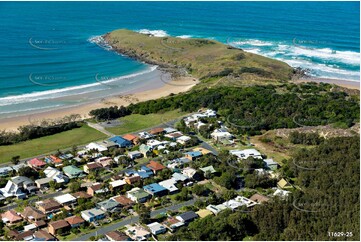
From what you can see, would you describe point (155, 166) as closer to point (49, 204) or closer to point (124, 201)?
point (124, 201)

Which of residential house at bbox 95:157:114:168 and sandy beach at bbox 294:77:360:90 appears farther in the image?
sandy beach at bbox 294:77:360:90

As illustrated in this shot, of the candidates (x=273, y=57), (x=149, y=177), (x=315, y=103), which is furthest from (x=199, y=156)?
(x=273, y=57)

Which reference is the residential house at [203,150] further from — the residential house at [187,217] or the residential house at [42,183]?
the residential house at [42,183]

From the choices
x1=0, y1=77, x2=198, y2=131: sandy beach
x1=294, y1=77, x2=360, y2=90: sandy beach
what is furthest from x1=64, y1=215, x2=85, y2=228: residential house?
x1=294, y1=77, x2=360, y2=90: sandy beach

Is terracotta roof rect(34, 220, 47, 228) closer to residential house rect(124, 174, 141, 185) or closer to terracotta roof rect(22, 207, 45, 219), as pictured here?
terracotta roof rect(22, 207, 45, 219)

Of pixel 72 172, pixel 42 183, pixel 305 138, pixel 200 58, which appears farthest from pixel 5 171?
pixel 200 58

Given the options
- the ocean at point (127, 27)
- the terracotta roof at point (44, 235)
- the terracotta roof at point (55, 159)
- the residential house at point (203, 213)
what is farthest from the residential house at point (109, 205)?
the ocean at point (127, 27)
